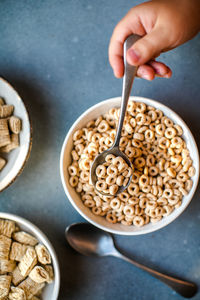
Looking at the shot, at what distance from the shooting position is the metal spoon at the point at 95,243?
97 cm

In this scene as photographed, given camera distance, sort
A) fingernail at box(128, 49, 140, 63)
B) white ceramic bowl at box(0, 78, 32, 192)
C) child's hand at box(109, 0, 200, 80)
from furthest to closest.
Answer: white ceramic bowl at box(0, 78, 32, 192)
child's hand at box(109, 0, 200, 80)
fingernail at box(128, 49, 140, 63)

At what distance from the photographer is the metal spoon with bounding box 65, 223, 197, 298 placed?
3.19 feet

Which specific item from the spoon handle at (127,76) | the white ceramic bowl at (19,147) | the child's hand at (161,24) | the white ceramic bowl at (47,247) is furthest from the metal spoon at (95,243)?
the child's hand at (161,24)

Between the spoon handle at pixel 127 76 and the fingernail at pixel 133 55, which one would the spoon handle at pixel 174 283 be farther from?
the fingernail at pixel 133 55

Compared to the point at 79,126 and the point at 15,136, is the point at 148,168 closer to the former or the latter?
the point at 79,126

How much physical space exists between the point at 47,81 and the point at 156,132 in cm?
42

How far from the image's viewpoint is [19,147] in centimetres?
98

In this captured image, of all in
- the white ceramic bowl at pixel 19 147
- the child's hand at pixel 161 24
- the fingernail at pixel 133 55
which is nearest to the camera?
the fingernail at pixel 133 55

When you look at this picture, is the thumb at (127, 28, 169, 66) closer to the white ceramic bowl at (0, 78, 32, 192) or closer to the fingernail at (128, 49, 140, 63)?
the fingernail at (128, 49, 140, 63)

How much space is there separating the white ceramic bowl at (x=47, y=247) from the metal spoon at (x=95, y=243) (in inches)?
4.0

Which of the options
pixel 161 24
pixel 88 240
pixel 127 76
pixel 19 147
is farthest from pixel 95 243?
pixel 161 24

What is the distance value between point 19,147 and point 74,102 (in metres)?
0.24

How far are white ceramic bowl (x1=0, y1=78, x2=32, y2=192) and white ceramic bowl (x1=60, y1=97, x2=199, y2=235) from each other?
0.13 m

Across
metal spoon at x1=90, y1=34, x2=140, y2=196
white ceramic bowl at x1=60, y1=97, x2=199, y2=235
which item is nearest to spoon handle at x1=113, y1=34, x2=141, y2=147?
metal spoon at x1=90, y1=34, x2=140, y2=196
